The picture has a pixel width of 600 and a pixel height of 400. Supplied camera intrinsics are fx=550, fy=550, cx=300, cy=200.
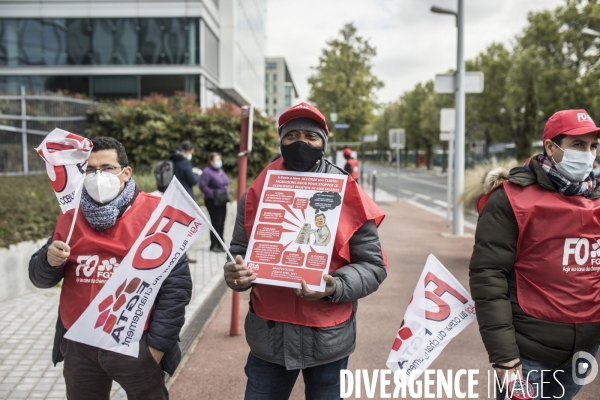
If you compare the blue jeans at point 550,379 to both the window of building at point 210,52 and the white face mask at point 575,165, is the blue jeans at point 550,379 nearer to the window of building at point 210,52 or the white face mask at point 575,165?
the white face mask at point 575,165

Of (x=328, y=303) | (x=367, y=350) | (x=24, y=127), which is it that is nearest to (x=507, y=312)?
→ (x=328, y=303)

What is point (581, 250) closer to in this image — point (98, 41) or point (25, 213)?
point (25, 213)

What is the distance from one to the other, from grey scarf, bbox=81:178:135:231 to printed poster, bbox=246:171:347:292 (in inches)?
24.7

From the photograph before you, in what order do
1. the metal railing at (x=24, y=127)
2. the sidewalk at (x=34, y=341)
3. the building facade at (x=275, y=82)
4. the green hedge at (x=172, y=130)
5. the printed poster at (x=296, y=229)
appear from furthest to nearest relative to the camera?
the building facade at (x=275, y=82) → the green hedge at (x=172, y=130) → the metal railing at (x=24, y=127) → the sidewalk at (x=34, y=341) → the printed poster at (x=296, y=229)

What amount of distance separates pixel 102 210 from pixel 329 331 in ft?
3.72

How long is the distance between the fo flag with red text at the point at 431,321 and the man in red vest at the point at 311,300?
0.33 m

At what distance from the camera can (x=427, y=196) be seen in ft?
85.2

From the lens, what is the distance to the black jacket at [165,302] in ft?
8.15

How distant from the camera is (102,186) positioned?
8.15ft

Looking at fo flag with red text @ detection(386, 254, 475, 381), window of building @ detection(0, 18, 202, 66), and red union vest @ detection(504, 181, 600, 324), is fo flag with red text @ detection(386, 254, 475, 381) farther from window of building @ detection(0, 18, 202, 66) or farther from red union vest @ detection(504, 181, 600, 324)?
window of building @ detection(0, 18, 202, 66)

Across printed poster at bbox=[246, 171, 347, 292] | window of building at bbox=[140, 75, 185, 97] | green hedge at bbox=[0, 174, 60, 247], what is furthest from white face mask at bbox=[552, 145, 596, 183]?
window of building at bbox=[140, 75, 185, 97]

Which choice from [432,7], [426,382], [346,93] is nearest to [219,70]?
[346,93]

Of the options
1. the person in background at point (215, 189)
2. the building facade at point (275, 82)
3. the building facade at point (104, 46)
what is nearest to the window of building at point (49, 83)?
the building facade at point (104, 46)

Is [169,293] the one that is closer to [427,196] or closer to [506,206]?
[506,206]
